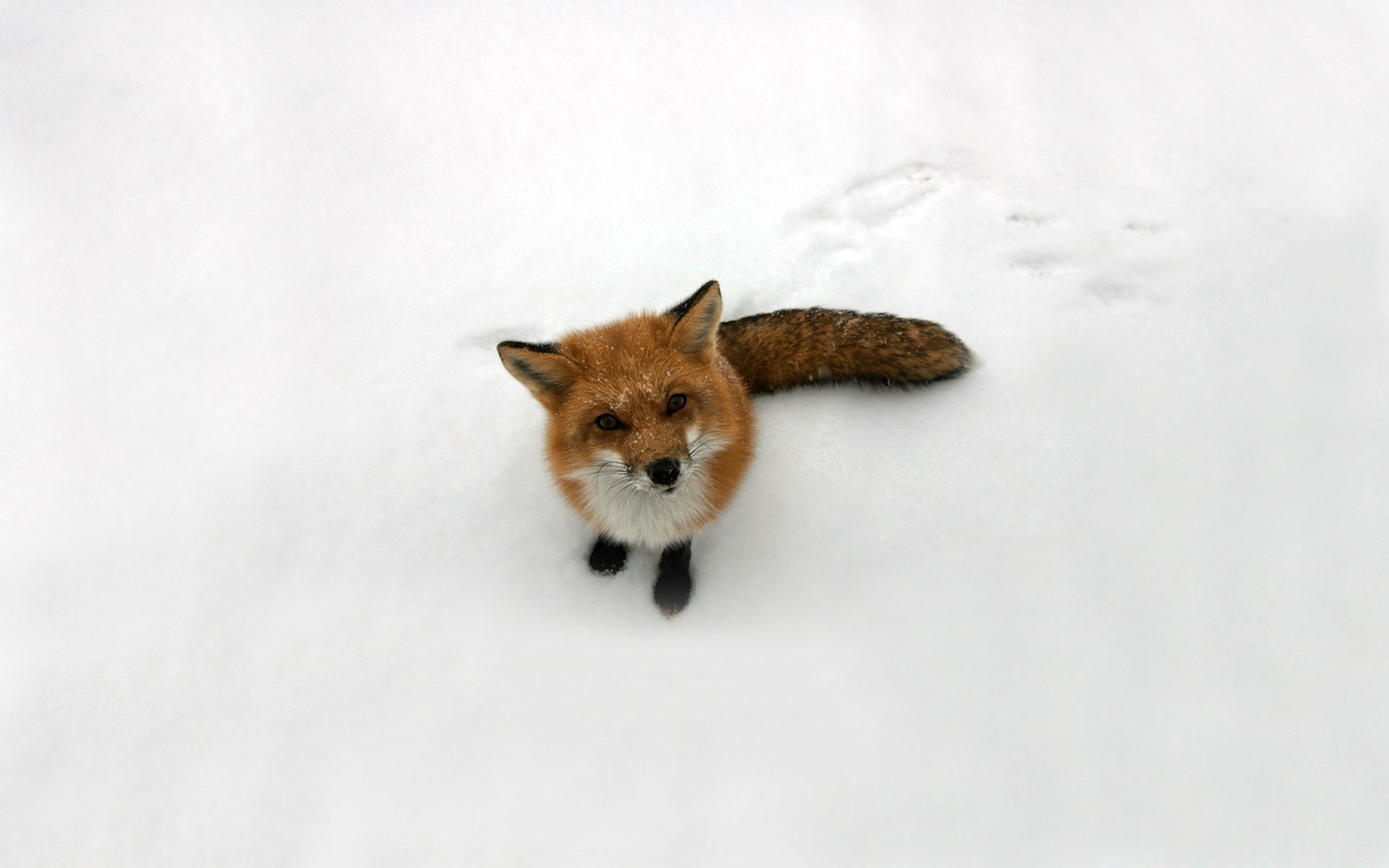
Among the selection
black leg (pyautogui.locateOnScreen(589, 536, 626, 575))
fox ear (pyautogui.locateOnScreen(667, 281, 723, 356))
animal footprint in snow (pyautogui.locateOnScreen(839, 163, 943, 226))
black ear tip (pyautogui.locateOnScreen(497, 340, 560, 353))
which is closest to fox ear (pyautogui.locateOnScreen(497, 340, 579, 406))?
black ear tip (pyautogui.locateOnScreen(497, 340, 560, 353))

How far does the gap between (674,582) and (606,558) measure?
26cm

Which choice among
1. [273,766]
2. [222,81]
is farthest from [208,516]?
[222,81]

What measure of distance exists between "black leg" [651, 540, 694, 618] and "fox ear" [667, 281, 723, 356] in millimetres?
658

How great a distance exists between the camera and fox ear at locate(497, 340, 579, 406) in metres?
1.87

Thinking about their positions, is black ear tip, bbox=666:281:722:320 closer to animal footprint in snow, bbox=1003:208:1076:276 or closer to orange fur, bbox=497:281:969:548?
orange fur, bbox=497:281:969:548

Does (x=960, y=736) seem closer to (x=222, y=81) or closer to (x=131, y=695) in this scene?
(x=131, y=695)

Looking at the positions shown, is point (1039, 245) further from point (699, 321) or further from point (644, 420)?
point (644, 420)

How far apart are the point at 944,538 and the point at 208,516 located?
106 inches

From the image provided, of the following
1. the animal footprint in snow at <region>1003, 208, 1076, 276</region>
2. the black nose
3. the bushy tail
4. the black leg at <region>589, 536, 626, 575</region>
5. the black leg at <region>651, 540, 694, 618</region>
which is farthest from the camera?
the animal footprint in snow at <region>1003, 208, 1076, 276</region>

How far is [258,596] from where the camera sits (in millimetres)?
2350

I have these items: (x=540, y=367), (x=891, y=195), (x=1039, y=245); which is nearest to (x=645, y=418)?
(x=540, y=367)

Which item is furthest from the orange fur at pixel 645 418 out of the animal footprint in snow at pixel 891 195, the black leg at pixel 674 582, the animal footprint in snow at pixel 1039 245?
the animal footprint in snow at pixel 1039 245

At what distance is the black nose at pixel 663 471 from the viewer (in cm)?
178

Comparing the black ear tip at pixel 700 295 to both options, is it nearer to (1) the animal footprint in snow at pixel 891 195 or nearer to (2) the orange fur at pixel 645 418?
(2) the orange fur at pixel 645 418
